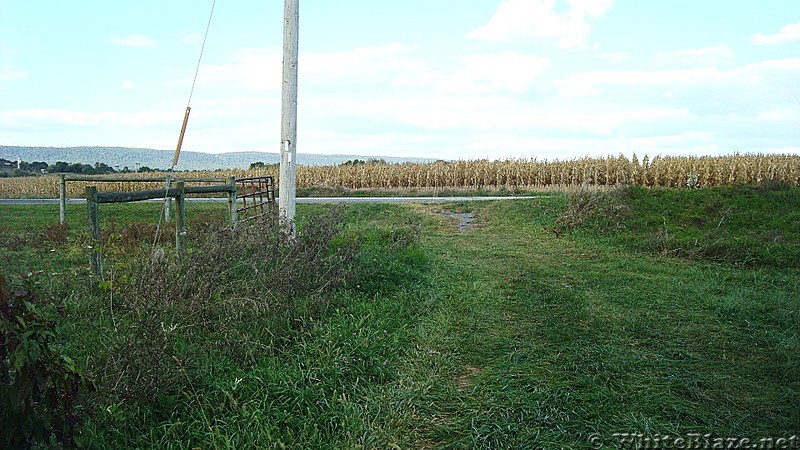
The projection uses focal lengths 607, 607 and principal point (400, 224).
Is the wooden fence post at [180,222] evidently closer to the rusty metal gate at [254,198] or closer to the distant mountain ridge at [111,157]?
the distant mountain ridge at [111,157]

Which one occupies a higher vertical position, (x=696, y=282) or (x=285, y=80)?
(x=285, y=80)

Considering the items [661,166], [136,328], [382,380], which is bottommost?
[382,380]

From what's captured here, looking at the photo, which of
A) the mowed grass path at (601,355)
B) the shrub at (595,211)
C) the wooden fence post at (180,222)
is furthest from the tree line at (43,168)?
the shrub at (595,211)

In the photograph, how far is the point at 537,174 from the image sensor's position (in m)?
33.6

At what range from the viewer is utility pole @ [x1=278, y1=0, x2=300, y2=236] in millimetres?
9438

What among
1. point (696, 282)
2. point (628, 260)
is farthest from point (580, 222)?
point (696, 282)

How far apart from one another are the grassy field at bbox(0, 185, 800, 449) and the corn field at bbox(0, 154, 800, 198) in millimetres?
19071

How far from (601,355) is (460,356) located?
1.19 metres

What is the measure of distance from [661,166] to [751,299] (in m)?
24.1

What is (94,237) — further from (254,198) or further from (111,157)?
(111,157)

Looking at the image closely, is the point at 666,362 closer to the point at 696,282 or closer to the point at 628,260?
the point at 696,282

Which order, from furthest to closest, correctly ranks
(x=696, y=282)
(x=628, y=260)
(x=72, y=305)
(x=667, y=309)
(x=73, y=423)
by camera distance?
(x=628, y=260), (x=696, y=282), (x=667, y=309), (x=72, y=305), (x=73, y=423)

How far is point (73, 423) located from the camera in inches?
110

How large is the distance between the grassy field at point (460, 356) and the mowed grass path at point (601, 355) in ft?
0.06
